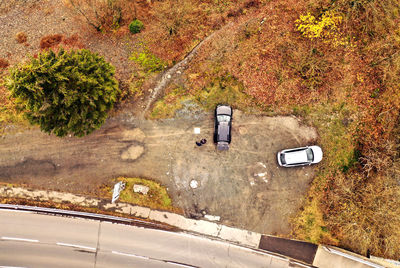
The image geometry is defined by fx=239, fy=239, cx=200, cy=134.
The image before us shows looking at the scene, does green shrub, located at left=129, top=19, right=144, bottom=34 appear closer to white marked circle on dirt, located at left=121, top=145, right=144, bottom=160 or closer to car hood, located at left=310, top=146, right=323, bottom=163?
white marked circle on dirt, located at left=121, top=145, right=144, bottom=160

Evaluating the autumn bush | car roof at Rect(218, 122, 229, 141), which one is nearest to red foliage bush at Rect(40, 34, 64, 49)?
the autumn bush

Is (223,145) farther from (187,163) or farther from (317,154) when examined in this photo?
(317,154)

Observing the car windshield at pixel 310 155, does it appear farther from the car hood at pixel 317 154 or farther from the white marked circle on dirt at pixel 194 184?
the white marked circle on dirt at pixel 194 184

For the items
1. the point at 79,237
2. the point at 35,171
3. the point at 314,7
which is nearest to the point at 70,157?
the point at 35,171

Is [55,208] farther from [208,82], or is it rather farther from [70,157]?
[208,82]

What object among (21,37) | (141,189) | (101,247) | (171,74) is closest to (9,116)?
(21,37)

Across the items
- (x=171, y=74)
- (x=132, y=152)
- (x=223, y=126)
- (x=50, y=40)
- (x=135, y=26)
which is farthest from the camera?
(x=135, y=26)
